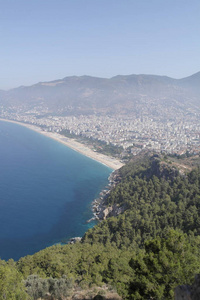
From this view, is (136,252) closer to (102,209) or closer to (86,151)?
(102,209)

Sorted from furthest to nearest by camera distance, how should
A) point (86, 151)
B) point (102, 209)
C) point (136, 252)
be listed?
point (86, 151)
point (102, 209)
point (136, 252)

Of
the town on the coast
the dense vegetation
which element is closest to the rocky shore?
the dense vegetation

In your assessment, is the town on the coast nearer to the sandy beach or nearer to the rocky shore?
the sandy beach

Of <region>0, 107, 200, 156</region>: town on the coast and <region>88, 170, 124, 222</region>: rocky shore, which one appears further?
<region>0, 107, 200, 156</region>: town on the coast

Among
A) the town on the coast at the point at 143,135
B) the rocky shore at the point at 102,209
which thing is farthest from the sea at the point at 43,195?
the town on the coast at the point at 143,135

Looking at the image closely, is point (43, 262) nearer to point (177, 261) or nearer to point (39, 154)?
point (177, 261)

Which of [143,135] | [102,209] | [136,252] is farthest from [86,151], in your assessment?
[136,252]
